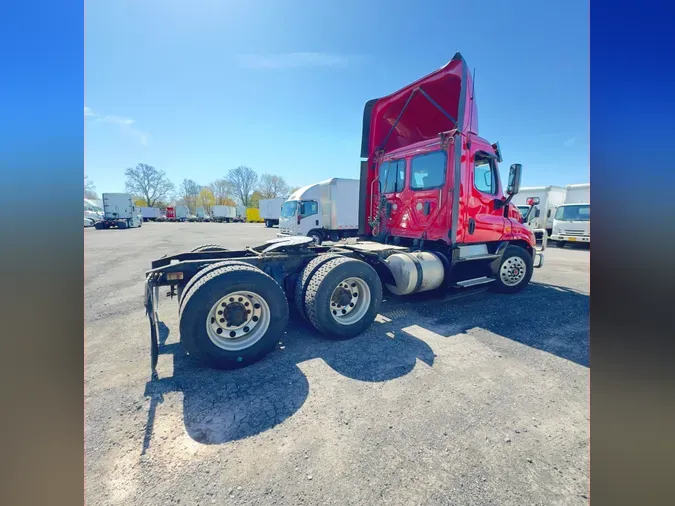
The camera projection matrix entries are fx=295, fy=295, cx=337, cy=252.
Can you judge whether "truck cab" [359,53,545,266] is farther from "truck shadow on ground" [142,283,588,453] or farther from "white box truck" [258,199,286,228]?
"white box truck" [258,199,286,228]

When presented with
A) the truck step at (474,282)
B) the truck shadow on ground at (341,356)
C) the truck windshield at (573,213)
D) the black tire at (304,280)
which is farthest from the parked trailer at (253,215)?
the black tire at (304,280)

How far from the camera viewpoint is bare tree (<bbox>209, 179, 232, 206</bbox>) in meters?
84.1

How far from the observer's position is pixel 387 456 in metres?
1.99

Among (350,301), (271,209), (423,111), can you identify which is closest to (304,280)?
(350,301)

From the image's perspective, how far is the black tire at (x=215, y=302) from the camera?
299 centimetres

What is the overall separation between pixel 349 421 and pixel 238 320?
167cm

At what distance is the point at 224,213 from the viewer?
68.6 meters

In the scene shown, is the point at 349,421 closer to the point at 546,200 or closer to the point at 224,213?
the point at 546,200

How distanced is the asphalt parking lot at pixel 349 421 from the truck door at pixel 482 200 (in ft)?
6.88

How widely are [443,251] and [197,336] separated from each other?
4.46 metres

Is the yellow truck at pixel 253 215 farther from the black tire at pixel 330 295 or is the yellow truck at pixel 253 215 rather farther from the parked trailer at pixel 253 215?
the black tire at pixel 330 295

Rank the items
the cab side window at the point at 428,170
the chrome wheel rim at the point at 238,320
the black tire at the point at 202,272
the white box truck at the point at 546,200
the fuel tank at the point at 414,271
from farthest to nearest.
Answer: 1. the white box truck at the point at 546,200
2. the cab side window at the point at 428,170
3. the fuel tank at the point at 414,271
4. the black tire at the point at 202,272
5. the chrome wheel rim at the point at 238,320
